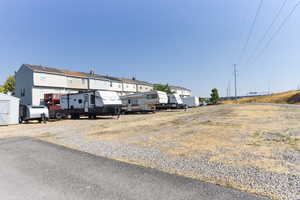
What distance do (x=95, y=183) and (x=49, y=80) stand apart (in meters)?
31.7

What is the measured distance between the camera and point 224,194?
284 cm

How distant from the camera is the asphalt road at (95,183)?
2.90 metres

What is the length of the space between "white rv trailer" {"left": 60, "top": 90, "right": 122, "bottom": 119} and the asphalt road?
1463cm

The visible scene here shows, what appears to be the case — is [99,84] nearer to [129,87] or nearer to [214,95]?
[129,87]

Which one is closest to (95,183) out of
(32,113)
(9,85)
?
(32,113)

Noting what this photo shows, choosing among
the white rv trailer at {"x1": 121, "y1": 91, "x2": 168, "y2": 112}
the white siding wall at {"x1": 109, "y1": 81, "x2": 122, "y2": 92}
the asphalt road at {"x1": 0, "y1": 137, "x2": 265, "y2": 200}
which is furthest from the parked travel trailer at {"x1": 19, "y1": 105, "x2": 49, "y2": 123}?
the white siding wall at {"x1": 109, "y1": 81, "x2": 122, "y2": 92}

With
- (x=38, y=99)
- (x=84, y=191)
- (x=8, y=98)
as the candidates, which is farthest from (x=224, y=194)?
(x=38, y=99)

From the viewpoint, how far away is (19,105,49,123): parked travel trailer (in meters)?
17.2

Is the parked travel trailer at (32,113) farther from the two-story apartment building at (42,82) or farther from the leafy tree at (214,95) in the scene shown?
the leafy tree at (214,95)

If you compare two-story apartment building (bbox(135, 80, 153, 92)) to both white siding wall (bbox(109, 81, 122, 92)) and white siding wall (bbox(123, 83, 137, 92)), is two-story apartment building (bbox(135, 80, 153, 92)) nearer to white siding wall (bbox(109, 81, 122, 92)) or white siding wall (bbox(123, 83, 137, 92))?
white siding wall (bbox(123, 83, 137, 92))

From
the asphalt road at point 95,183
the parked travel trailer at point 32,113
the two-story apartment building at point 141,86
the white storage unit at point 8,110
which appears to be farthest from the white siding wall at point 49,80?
the asphalt road at point 95,183

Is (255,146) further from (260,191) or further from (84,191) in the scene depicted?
(84,191)

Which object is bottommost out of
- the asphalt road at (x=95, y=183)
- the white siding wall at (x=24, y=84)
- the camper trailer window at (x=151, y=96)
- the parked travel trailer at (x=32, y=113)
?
the asphalt road at (x=95, y=183)

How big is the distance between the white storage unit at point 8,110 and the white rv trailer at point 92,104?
19.2ft
